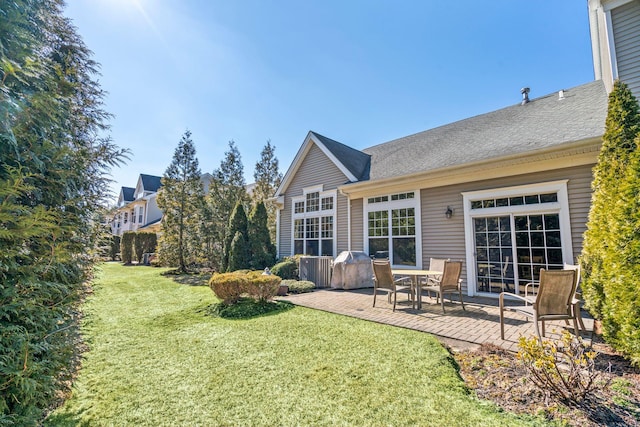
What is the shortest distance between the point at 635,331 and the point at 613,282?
672 mm

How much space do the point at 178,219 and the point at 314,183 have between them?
797 centimetres

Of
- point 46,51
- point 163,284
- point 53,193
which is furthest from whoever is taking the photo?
point 163,284

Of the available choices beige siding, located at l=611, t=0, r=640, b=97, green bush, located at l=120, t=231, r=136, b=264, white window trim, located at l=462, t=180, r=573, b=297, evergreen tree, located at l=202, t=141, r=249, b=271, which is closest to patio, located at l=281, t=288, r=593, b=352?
white window trim, located at l=462, t=180, r=573, b=297

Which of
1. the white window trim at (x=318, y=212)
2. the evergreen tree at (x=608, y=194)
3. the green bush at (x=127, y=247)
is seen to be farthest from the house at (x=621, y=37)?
the green bush at (x=127, y=247)

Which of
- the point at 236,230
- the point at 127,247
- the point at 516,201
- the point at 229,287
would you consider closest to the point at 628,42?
the point at 516,201

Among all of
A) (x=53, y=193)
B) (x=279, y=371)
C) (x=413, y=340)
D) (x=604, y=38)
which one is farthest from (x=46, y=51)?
(x=604, y=38)

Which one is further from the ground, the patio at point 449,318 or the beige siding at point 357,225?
the beige siding at point 357,225

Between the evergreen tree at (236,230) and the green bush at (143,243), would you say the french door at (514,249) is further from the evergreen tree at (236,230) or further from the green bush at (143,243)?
the green bush at (143,243)

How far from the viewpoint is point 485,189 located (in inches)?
294

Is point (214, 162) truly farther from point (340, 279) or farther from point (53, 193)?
point (53, 193)

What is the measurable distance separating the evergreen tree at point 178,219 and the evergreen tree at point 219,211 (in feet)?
2.12

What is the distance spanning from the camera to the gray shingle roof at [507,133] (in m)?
6.82

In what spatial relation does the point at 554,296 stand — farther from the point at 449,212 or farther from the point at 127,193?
the point at 127,193

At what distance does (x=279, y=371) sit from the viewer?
11.0ft
